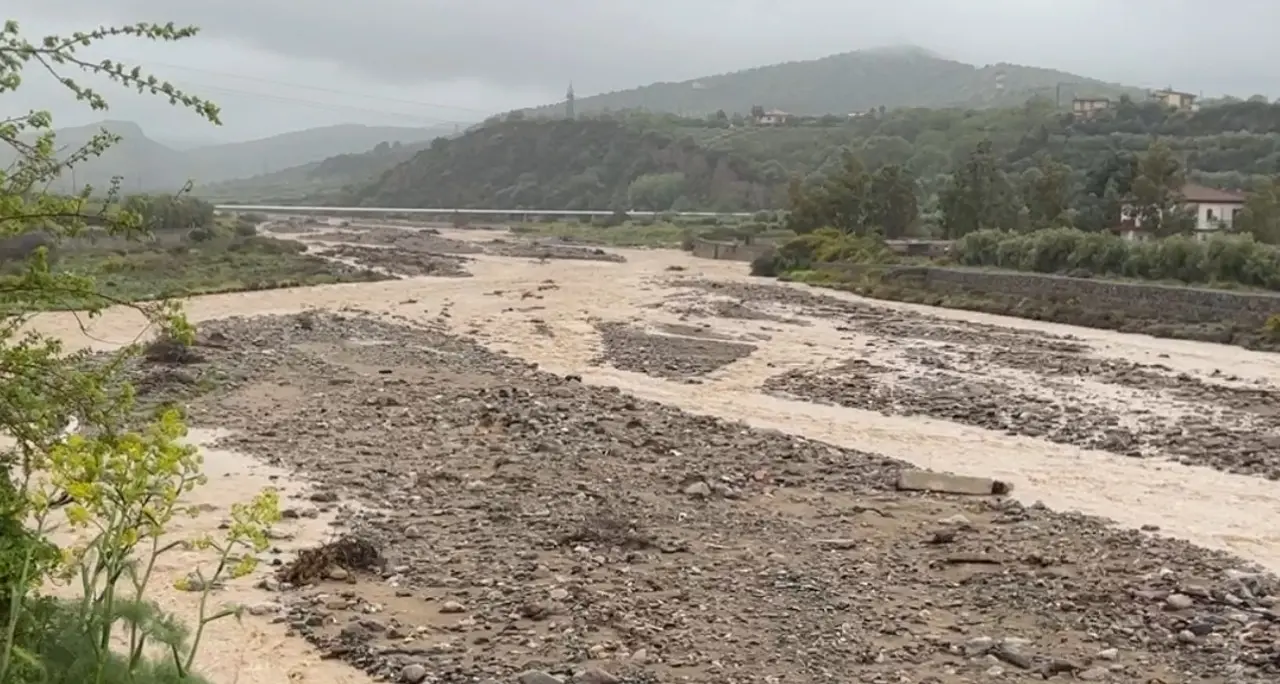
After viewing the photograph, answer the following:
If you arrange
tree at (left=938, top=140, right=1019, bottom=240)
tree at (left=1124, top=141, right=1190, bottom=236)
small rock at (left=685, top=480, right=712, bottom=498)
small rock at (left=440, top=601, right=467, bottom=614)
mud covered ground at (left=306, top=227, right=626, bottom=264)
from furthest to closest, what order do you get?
mud covered ground at (left=306, top=227, right=626, bottom=264) < tree at (left=938, top=140, right=1019, bottom=240) < tree at (left=1124, top=141, right=1190, bottom=236) < small rock at (left=685, top=480, right=712, bottom=498) < small rock at (left=440, top=601, right=467, bottom=614)

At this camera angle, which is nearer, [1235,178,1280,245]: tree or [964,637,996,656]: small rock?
[964,637,996,656]: small rock

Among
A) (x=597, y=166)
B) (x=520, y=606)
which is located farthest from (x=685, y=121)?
(x=520, y=606)

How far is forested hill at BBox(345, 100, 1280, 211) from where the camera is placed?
7644 cm

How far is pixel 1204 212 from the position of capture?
5200cm

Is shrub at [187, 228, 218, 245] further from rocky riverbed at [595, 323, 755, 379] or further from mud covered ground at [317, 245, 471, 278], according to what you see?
rocky riverbed at [595, 323, 755, 379]

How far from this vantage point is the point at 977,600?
1026 cm

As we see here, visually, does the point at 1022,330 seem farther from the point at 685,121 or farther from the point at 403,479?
the point at 685,121

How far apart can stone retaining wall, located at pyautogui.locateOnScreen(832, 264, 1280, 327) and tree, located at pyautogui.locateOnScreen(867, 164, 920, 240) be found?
14814 millimetres

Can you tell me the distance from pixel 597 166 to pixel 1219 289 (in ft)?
339

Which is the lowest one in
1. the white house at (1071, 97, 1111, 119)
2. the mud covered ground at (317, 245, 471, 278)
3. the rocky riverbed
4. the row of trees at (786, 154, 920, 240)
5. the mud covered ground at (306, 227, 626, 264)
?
the mud covered ground at (306, 227, 626, 264)

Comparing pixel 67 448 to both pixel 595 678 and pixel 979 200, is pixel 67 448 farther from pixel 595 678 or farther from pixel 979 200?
pixel 979 200

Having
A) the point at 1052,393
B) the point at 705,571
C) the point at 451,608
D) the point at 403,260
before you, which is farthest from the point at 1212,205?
the point at 451,608

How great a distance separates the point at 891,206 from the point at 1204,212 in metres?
14.2

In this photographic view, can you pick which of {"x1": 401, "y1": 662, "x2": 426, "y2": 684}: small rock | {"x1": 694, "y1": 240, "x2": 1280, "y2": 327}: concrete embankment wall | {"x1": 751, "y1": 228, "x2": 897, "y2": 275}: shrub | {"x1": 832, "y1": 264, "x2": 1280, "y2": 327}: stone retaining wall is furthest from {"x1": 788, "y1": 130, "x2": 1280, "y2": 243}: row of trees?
{"x1": 401, "y1": 662, "x2": 426, "y2": 684}: small rock
